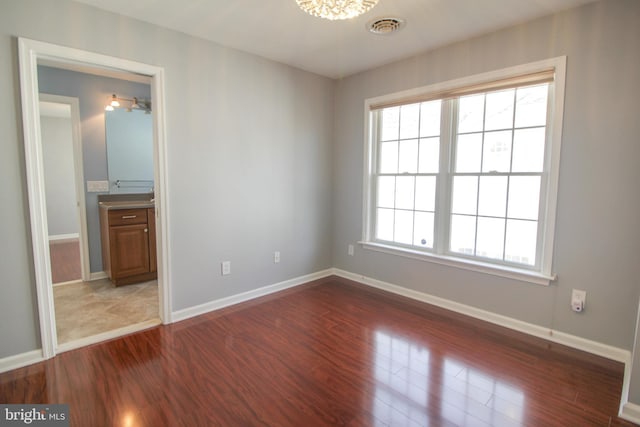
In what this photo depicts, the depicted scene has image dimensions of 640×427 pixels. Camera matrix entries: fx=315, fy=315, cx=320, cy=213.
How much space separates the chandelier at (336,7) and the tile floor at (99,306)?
9.00 ft

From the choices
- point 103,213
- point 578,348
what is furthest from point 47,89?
point 578,348

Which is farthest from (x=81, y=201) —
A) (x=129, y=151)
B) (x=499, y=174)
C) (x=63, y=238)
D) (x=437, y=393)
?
(x=499, y=174)

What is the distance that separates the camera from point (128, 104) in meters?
4.03

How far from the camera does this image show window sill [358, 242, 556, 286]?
249 cm

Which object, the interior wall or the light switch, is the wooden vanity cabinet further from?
the interior wall

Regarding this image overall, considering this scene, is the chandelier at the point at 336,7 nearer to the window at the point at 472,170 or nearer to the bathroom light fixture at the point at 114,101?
the window at the point at 472,170

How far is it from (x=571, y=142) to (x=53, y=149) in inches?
320

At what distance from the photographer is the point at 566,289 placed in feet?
7.82

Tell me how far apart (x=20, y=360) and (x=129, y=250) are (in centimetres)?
164

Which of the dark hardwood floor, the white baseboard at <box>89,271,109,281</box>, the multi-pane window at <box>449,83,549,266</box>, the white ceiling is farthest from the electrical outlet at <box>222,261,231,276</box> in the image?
the multi-pane window at <box>449,83,549,266</box>

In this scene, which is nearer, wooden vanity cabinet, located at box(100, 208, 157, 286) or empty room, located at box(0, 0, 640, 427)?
empty room, located at box(0, 0, 640, 427)

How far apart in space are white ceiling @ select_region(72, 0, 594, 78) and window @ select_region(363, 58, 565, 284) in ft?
1.32

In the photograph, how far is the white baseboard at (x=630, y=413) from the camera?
1651 mm

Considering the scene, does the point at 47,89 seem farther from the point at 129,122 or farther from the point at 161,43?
the point at 161,43
